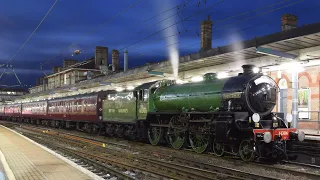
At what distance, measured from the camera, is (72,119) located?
26.3 metres

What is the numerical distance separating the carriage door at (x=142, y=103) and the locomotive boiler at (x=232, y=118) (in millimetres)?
1988

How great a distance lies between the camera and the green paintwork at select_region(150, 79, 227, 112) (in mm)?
Answer: 11906

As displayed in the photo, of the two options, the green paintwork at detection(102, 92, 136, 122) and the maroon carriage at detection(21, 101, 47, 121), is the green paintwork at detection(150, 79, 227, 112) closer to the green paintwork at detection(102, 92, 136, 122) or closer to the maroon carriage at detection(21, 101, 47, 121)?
the green paintwork at detection(102, 92, 136, 122)

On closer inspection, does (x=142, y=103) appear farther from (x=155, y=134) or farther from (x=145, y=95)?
(x=155, y=134)

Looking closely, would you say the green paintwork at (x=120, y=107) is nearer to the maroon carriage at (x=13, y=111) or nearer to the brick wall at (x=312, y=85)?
the brick wall at (x=312, y=85)

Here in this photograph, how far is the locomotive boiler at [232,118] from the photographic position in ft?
34.0

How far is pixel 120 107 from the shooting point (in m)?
18.1

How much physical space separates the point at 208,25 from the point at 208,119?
39.2 feet

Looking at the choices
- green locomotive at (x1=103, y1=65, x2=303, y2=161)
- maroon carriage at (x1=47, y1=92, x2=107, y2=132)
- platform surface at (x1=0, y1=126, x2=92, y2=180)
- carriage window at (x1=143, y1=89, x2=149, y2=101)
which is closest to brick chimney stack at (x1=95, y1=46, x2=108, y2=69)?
maroon carriage at (x1=47, y1=92, x2=107, y2=132)

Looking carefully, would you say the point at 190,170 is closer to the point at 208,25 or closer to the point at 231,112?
the point at 231,112

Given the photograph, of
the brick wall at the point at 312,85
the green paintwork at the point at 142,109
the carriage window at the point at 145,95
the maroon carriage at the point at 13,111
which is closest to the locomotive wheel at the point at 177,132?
the green paintwork at the point at 142,109

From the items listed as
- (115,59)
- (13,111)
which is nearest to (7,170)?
(115,59)

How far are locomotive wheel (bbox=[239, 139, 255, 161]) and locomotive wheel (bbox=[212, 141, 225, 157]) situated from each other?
A: 91cm

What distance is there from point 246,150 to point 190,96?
132 inches
